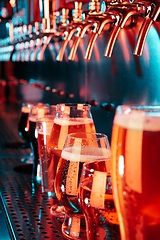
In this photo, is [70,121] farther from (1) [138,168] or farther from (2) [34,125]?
(1) [138,168]

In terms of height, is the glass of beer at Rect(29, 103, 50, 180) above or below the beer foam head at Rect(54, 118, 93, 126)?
below

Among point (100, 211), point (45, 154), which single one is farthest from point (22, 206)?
point (100, 211)

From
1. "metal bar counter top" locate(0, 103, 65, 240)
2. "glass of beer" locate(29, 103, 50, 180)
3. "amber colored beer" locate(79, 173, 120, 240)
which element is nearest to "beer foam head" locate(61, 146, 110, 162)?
"amber colored beer" locate(79, 173, 120, 240)

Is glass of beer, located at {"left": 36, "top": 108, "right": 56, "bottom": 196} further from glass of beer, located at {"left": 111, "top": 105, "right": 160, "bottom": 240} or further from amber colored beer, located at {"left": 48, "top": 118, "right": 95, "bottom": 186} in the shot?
glass of beer, located at {"left": 111, "top": 105, "right": 160, "bottom": 240}

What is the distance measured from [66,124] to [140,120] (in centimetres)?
53

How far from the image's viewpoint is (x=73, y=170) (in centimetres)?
78

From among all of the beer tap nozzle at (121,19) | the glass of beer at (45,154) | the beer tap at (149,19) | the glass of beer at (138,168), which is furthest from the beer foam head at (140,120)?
the glass of beer at (45,154)

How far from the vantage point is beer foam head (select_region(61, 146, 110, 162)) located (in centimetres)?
77

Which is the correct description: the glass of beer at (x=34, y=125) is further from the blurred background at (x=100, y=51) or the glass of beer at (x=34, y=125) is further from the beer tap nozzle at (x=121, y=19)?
the beer tap nozzle at (x=121, y=19)

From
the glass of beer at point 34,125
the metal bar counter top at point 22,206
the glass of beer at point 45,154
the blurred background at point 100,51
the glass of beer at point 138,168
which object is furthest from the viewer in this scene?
the glass of beer at point 34,125

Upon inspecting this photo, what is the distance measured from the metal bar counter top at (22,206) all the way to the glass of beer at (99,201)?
208mm

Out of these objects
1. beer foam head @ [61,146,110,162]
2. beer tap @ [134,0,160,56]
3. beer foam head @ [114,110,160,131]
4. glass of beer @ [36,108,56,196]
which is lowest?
glass of beer @ [36,108,56,196]

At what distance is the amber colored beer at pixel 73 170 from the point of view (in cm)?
77

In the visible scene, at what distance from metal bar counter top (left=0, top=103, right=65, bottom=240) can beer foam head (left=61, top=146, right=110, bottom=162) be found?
0.74ft
